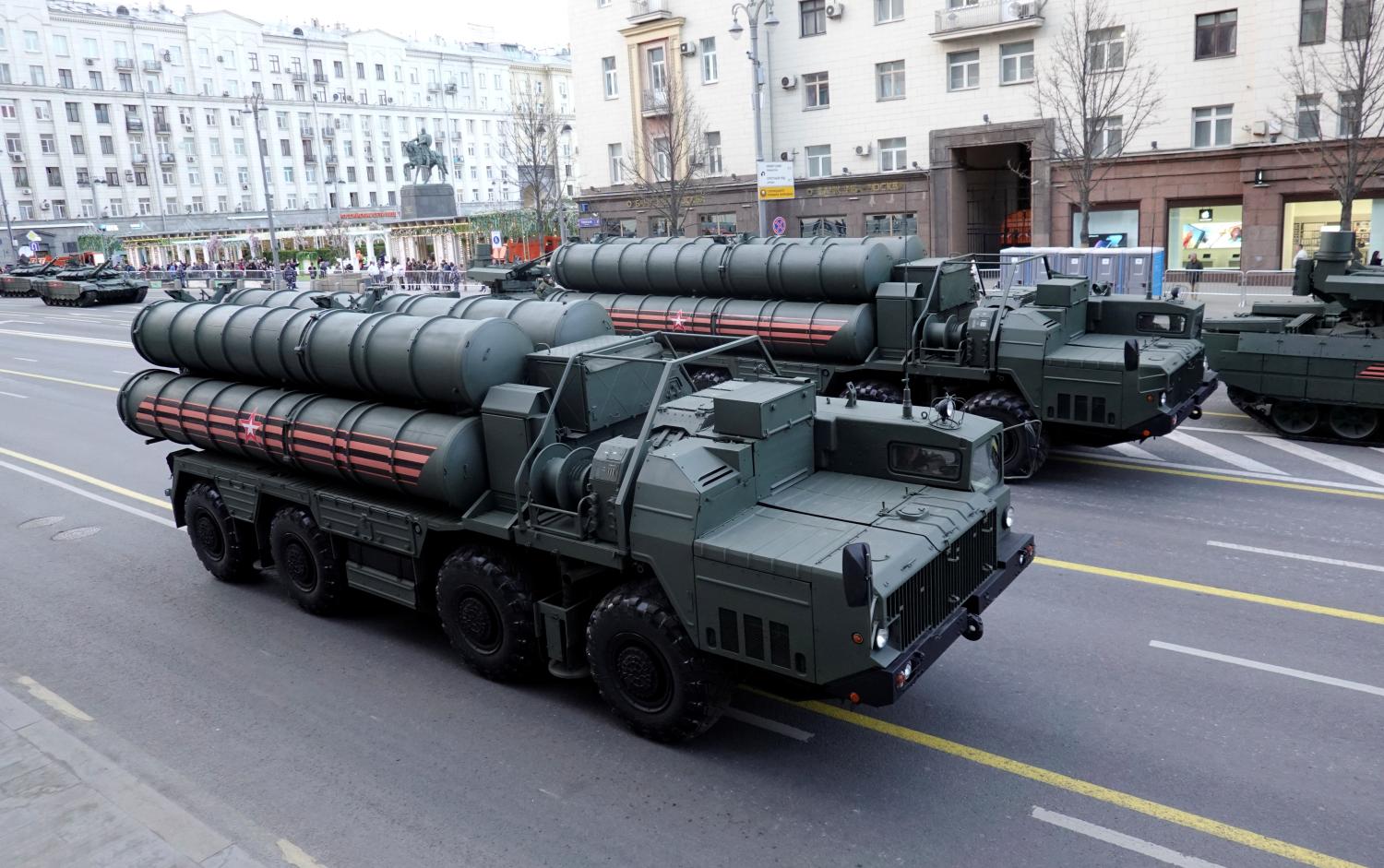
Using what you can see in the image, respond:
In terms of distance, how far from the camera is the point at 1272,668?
8.38 m

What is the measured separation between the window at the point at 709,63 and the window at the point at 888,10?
25.6ft

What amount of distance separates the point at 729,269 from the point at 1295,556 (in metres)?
9.19

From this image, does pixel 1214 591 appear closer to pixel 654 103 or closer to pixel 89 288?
pixel 654 103

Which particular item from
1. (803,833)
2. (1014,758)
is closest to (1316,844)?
(1014,758)

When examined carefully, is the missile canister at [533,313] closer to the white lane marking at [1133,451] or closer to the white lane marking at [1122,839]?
the white lane marking at [1122,839]

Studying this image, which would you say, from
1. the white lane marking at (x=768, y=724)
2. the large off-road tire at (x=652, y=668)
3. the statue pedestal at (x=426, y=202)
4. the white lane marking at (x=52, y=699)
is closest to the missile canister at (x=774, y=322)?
the white lane marking at (x=768, y=724)

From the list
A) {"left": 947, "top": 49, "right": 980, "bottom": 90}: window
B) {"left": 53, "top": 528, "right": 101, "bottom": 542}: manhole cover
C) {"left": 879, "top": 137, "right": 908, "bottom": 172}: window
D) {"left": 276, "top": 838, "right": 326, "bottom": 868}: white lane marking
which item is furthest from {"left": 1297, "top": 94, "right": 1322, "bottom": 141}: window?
{"left": 276, "top": 838, "right": 326, "bottom": 868}: white lane marking

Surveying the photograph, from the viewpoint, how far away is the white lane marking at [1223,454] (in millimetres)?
14164

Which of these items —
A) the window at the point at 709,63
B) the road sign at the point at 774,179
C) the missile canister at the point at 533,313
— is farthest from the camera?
the window at the point at 709,63

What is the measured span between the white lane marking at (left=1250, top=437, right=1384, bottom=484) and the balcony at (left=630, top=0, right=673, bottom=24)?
3693 cm

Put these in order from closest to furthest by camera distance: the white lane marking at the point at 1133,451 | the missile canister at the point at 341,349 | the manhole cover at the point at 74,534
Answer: the missile canister at the point at 341,349 < the manhole cover at the point at 74,534 < the white lane marking at the point at 1133,451

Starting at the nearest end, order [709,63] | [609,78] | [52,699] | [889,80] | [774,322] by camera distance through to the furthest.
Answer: [52,699] < [774,322] < [889,80] < [709,63] < [609,78]

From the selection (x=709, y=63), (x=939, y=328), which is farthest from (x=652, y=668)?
(x=709, y=63)

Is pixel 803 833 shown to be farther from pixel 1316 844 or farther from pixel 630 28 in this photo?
pixel 630 28
